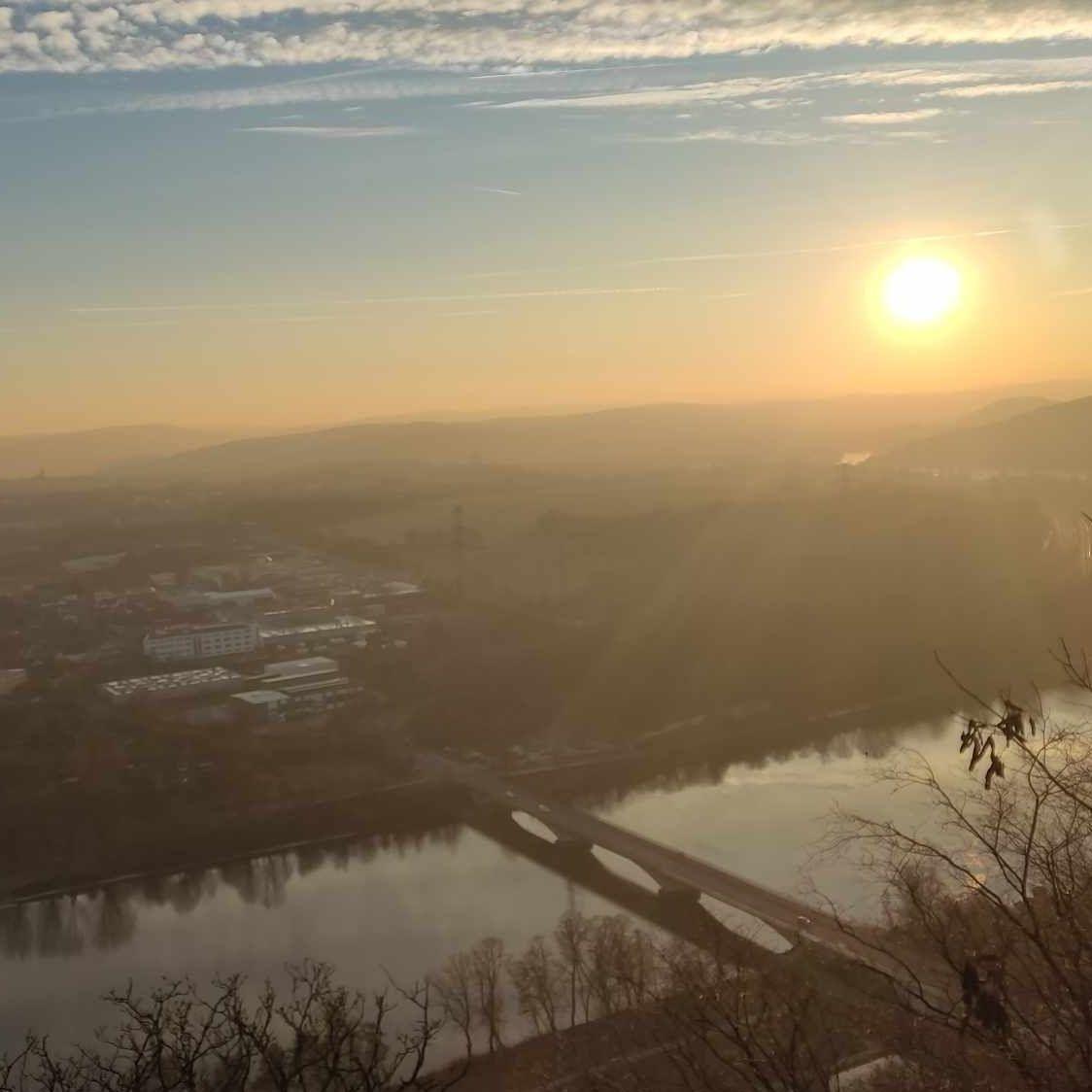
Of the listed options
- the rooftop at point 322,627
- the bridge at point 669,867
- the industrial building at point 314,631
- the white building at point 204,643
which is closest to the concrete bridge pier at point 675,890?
the bridge at point 669,867

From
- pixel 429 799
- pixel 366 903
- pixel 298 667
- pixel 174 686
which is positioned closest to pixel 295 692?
pixel 298 667

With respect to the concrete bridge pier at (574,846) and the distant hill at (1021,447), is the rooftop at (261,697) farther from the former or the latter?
the distant hill at (1021,447)

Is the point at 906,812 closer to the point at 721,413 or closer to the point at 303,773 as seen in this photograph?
the point at 303,773

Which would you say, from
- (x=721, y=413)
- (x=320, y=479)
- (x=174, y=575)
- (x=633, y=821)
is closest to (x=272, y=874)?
(x=633, y=821)

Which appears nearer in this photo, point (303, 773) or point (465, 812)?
point (465, 812)

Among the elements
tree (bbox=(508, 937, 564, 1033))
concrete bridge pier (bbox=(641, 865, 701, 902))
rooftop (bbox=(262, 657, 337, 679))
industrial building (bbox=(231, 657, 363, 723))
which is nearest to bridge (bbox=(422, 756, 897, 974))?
concrete bridge pier (bbox=(641, 865, 701, 902))

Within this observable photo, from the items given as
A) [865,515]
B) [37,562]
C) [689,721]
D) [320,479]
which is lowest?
[689,721]

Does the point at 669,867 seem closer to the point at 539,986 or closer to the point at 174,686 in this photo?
the point at 539,986
